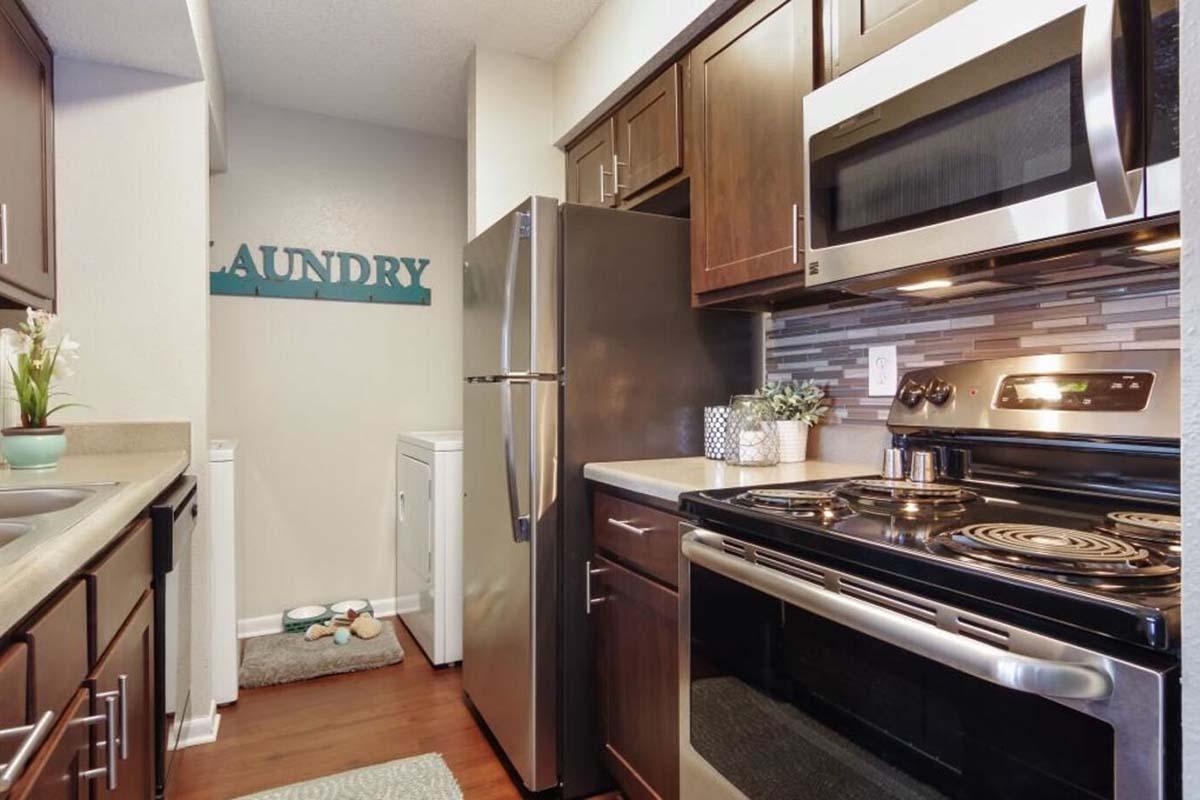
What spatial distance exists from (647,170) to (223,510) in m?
1.85

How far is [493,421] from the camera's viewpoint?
1.95 m

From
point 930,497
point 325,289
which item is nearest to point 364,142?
point 325,289

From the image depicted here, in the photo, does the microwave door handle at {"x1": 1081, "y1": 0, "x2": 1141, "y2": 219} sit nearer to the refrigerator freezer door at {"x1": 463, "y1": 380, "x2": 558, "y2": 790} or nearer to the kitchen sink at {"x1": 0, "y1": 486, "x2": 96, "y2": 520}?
the refrigerator freezer door at {"x1": 463, "y1": 380, "x2": 558, "y2": 790}

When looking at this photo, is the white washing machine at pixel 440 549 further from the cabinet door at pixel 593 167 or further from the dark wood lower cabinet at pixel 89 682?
the dark wood lower cabinet at pixel 89 682

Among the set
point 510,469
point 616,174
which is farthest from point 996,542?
point 616,174

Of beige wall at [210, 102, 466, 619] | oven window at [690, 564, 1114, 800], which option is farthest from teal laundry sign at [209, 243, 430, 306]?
oven window at [690, 564, 1114, 800]

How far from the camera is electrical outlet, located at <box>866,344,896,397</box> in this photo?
1659 mm

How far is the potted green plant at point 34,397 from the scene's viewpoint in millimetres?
1666

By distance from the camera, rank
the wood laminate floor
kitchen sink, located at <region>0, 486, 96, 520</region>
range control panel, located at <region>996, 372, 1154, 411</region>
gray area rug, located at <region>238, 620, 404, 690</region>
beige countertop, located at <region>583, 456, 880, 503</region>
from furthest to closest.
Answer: gray area rug, located at <region>238, 620, 404, 690</region> < the wood laminate floor < beige countertop, located at <region>583, 456, 880, 503</region> < kitchen sink, located at <region>0, 486, 96, 520</region> < range control panel, located at <region>996, 372, 1154, 411</region>

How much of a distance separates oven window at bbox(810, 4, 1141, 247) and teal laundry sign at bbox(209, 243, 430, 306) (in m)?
2.41

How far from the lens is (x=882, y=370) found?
1685 millimetres

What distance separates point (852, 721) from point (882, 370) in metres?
0.95

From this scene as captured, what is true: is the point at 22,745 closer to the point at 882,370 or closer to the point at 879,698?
the point at 879,698

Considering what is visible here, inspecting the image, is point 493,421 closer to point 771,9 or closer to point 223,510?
point 223,510
